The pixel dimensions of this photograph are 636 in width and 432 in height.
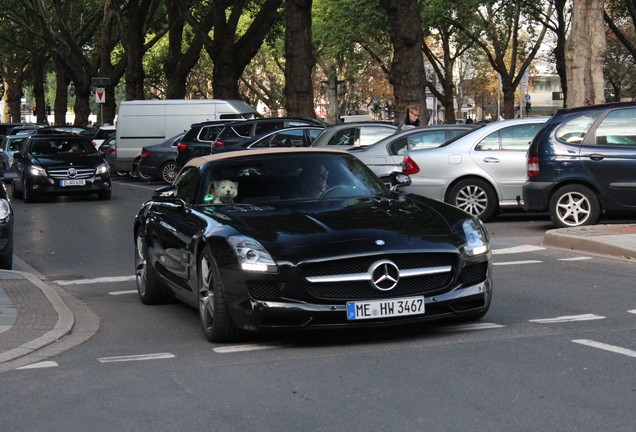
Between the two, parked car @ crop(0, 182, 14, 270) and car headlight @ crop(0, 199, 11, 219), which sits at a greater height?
car headlight @ crop(0, 199, 11, 219)

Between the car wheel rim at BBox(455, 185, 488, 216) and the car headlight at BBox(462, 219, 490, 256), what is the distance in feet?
28.2

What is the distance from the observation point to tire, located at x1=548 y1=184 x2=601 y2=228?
1430 centimetres

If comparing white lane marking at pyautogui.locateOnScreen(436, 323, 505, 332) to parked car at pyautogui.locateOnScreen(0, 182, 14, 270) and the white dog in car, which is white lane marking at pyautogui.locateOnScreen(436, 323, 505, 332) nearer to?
the white dog in car

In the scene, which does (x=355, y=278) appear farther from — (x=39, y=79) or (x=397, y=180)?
(x=39, y=79)

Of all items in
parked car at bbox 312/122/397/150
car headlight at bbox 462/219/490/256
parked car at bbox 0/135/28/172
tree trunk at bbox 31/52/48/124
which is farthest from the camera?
tree trunk at bbox 31/52/48/124

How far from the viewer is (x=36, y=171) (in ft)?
80.1

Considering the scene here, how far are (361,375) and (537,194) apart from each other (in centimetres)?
888

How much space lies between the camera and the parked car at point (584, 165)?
14.0 metres

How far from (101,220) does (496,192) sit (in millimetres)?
7606

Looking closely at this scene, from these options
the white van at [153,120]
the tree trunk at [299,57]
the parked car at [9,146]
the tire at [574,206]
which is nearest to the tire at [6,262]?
the tire at [574,206]

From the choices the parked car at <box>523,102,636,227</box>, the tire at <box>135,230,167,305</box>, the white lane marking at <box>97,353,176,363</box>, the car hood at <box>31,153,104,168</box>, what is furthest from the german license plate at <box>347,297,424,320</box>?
the car hood at <box>31,153,104,168</box>

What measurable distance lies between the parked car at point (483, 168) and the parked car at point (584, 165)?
1491 mm

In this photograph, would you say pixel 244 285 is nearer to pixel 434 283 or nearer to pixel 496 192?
pixel 434 283

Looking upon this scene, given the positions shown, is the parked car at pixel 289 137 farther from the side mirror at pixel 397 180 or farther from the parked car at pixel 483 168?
the side mirror at pixel 397 180
